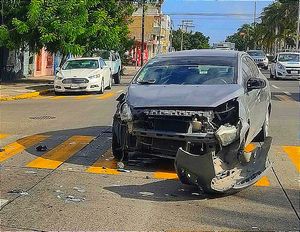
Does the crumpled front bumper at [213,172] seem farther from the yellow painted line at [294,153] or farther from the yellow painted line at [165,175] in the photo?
the yellow painted line at [294,153]

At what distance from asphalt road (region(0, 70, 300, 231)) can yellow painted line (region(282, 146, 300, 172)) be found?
0.02 meters

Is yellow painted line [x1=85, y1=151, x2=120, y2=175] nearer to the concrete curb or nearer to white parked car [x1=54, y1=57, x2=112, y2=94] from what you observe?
the concrete curb

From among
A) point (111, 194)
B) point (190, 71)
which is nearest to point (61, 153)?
point (190, 71)

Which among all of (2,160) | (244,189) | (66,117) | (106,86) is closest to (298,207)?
(244,189)

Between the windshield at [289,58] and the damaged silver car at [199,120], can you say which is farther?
the windshield at [289,58]

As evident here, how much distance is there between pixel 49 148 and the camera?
924 cm

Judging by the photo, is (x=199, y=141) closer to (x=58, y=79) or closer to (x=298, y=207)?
(x=298, y=207)

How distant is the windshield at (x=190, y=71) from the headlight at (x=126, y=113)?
876mm

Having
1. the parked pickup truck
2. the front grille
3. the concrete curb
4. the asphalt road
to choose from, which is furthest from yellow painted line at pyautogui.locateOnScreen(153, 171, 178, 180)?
the parked pickup truck

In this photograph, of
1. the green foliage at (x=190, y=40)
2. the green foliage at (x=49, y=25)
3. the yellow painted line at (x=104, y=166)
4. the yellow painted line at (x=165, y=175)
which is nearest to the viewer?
the yellow painted line at (x=165, y=175)

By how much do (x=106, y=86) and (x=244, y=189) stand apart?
674 inches

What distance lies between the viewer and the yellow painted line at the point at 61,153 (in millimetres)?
7926

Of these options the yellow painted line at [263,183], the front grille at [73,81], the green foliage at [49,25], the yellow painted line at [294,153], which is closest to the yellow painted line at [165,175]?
the yellow painted line at [263,183]

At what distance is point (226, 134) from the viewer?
666 cm
